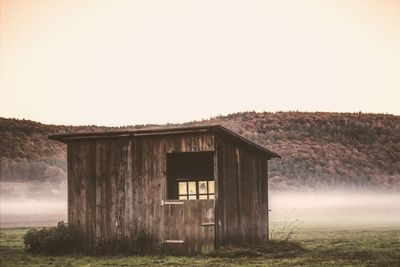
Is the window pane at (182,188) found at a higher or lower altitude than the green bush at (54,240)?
higher

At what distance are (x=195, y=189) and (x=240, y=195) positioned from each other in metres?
1.67

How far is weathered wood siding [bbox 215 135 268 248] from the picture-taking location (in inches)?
813

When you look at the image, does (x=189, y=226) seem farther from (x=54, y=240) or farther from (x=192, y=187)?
(x=54, y=240)

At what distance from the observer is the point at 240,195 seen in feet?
74.0

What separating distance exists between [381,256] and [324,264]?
9.82ft

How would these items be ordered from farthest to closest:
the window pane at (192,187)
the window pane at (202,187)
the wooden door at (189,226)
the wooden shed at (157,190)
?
the window pane at (192,187) < the window pane at (202,187) < the wooden shed at (157,190) < the wooden door at (189,226)

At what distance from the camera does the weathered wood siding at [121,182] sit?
21.0 metres

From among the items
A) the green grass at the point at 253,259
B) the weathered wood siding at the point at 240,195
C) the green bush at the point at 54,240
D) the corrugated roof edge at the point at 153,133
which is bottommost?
the green grass at the point at 253,259

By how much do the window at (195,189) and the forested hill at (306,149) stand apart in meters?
48.3

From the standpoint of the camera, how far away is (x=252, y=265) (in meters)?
17.8

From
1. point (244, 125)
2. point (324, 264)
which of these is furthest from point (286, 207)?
point (324, 264)

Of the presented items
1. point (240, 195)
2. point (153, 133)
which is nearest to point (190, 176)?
point (240, 195)

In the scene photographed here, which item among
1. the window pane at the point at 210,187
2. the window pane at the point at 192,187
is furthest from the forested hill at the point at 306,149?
the window pane at the point at 210,187

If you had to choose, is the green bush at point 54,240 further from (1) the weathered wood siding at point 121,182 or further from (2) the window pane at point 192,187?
(2) the window pane at point 192,187
